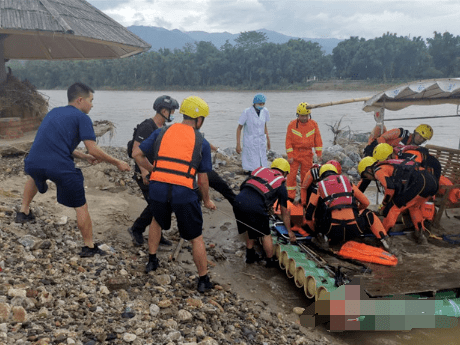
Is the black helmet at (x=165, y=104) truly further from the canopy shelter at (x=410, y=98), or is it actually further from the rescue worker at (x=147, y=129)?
the canopy shelter at (x=410, y=98)

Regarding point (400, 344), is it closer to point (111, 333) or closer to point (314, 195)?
point (314, 195)

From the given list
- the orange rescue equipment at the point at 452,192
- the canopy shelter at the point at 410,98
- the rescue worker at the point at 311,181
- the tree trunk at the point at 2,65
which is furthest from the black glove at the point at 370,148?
the tree trunk at the point at 2,65

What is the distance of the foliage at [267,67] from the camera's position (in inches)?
2219

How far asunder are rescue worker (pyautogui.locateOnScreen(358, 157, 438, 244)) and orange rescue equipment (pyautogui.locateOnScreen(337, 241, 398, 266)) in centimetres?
76

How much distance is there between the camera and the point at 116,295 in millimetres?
3344

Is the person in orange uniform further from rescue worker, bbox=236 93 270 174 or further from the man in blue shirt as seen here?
the man in blue shirt

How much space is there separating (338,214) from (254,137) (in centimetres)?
342

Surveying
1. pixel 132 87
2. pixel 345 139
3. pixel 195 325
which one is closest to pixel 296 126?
pixel 195 325

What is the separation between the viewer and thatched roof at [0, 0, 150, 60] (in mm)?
5195

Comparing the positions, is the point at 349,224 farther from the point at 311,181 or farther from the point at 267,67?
the point at 267,67

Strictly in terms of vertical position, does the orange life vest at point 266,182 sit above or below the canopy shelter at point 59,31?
below

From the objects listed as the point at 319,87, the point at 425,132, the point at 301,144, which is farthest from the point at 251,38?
the point at 425,132

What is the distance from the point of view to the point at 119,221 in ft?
18.2

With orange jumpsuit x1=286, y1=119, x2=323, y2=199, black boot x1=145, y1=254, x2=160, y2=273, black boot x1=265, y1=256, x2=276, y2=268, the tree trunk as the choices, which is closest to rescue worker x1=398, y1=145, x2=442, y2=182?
orange jumpsuit x1=286, y1=119, x2=323, y2=199
